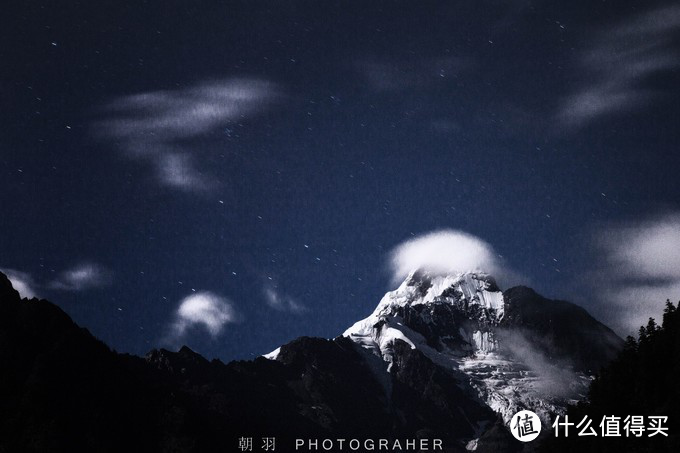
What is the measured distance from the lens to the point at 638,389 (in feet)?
512

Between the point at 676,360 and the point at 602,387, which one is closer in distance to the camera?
the point at 676,360

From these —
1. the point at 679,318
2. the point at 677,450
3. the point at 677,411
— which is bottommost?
the point at 677,450

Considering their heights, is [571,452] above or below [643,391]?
below

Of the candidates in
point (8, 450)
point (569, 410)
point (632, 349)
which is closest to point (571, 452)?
point (569, 410)

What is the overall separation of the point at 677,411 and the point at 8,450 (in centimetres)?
16140

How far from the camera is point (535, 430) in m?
138

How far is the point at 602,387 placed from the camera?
173375mm

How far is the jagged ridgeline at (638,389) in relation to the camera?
135000 millimetres

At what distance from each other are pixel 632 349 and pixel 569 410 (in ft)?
68.3

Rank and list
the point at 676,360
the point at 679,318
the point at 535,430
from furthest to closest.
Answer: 1. the point at 679,318
2. the point at 676,360
3. the point at 535,430

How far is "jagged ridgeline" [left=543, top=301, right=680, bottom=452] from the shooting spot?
135m

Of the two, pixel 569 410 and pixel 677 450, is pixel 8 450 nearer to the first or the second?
pixel 569 410

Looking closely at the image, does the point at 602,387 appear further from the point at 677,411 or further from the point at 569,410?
the point at 677,411

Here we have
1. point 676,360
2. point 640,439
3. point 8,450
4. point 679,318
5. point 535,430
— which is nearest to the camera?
point 640,439
